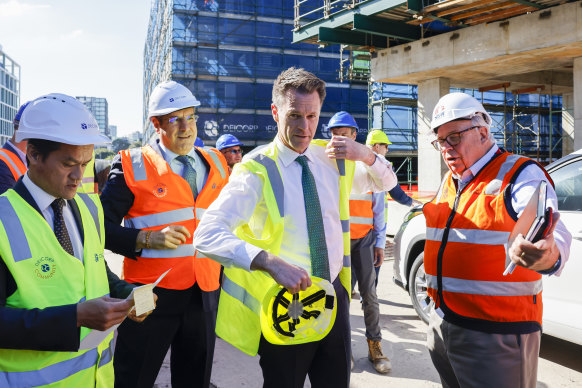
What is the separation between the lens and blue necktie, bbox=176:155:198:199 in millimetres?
3039

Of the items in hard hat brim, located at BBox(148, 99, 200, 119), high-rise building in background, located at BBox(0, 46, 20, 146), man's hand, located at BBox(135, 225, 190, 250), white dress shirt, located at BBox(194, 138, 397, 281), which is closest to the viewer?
white dress shirt, located at BBox(194, 138, 397, 281)

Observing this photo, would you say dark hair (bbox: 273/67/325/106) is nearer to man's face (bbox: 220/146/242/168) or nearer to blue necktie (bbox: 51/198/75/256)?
blue necktie (bbox: 51/198/75/256)

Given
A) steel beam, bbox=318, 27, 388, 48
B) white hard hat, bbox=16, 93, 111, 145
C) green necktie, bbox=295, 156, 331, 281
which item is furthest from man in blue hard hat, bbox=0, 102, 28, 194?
steel beam, bbox=318, 27, 388, 48

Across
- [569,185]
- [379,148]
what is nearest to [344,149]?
[569,185]

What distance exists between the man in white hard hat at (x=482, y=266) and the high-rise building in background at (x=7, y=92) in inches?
3747

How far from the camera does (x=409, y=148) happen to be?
32.2m

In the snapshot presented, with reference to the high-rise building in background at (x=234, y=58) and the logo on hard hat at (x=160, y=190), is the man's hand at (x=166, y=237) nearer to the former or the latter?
the logo on hard hat at (x=160, y=190)

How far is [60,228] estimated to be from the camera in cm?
183

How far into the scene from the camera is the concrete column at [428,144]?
15656mm

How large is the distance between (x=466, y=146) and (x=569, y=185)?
2411 millimetres

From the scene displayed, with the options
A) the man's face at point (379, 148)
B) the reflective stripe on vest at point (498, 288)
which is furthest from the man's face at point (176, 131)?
the man's face at point (379, 148)

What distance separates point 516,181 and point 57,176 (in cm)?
193

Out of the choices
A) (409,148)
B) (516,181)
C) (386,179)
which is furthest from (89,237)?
(409,148)

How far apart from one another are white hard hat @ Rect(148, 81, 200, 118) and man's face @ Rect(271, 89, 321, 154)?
0.91m
